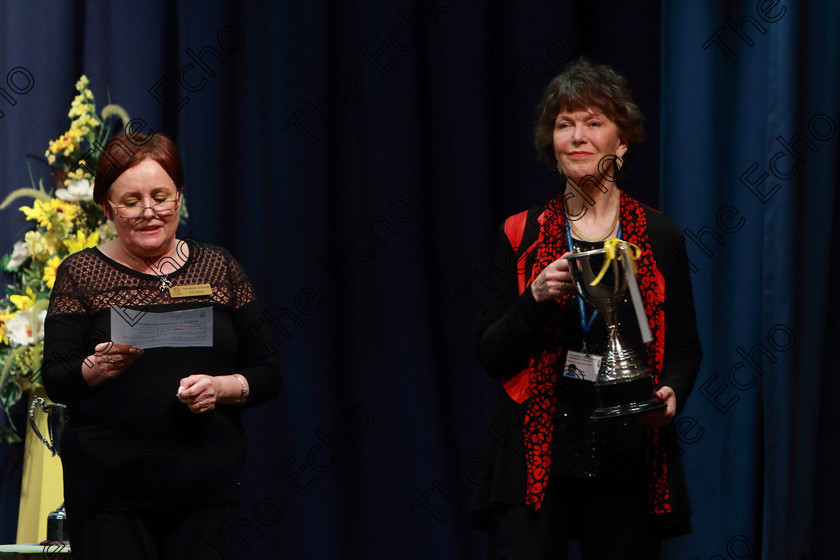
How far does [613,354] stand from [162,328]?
2.93 ft

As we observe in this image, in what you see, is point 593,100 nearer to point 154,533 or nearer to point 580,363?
point 580,363

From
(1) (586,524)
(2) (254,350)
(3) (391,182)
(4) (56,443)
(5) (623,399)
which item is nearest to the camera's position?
(5) (623,399)

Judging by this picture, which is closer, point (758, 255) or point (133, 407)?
point (133, 407)

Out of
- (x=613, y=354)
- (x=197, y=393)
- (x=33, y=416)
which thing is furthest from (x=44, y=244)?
(x=613, y=354)

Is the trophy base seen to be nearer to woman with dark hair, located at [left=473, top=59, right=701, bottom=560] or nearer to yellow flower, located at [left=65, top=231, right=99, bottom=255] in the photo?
woman with dark hair, located at [left=473, top=59, right=701, bottom=560]

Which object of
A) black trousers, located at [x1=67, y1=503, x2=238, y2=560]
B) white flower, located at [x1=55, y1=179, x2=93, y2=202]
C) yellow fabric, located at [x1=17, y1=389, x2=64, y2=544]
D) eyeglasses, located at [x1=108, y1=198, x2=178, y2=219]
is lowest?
yellow fabric, located at [x1=17, y1=389, x2=64, y2=544]

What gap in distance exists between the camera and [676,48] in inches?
→ 122

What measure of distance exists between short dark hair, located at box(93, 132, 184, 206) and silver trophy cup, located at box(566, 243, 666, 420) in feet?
2.93

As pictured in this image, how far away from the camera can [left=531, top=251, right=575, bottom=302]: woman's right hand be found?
174 centimetres

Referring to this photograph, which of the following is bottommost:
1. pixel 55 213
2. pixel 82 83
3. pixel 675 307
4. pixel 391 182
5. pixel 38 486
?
pixel 38 486

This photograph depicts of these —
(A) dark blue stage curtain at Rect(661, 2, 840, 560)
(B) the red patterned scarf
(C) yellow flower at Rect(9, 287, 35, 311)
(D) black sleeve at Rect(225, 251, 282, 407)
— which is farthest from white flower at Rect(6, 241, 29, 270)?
(A) dark blue stage curtain at Rect(661, 2, 840, 560)

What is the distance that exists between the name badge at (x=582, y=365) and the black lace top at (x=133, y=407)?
66cm

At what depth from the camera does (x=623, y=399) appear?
1672 millimetres

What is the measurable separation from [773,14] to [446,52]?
3.60 ft
